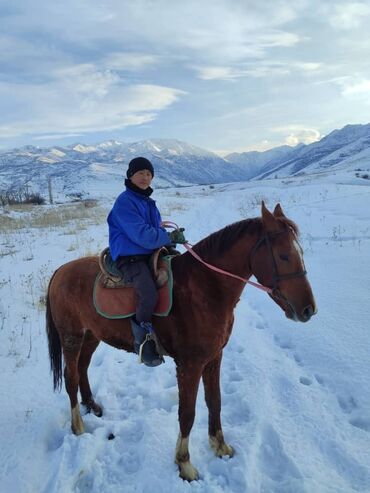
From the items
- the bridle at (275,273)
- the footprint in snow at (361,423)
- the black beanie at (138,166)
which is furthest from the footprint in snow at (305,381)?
the black beanie at (138,166)

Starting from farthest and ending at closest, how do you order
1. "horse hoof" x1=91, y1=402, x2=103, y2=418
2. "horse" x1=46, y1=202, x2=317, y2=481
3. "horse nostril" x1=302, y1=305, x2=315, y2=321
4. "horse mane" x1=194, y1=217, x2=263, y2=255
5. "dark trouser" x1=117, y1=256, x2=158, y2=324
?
1. "horse hoof" x1=91, y1=402, x2=103, y2=418
2. "dark trouser" x1=117, y1=256, x2=158, y2=324
3. "horse mane" x1=194, y1=217, x2=263, y2=255
4. "horse" x1=46, y1=202, x2=317, y2=481
5. "horse nostril" x1=302, y1=305, x2=315, y2=321

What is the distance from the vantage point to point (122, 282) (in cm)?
385

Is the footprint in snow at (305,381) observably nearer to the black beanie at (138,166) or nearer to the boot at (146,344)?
the boot at (146,344)

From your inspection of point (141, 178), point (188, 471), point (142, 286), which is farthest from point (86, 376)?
point (141, 178)

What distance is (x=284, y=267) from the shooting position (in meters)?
3.02

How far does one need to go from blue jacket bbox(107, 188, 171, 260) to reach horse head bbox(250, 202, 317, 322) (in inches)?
41.4

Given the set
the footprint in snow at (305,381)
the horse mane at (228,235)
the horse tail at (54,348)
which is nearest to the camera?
the horse mane at (228,235)

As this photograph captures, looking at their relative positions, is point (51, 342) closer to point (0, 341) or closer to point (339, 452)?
point (0, 341)

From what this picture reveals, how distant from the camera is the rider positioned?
11.7 feet

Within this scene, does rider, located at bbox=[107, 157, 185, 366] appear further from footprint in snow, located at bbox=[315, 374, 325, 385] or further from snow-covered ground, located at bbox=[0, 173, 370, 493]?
footprint in snow, located at bbox=[315, 374, 325, 385]

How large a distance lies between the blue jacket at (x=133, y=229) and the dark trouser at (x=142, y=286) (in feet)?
0.54

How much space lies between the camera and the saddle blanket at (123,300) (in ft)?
11.8

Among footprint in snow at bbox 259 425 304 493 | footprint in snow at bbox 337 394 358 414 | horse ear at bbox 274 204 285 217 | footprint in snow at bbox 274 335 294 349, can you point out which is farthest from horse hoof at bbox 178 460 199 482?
footprint in snow at bbox 274 335 294 349

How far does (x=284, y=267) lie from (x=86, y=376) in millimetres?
3263
